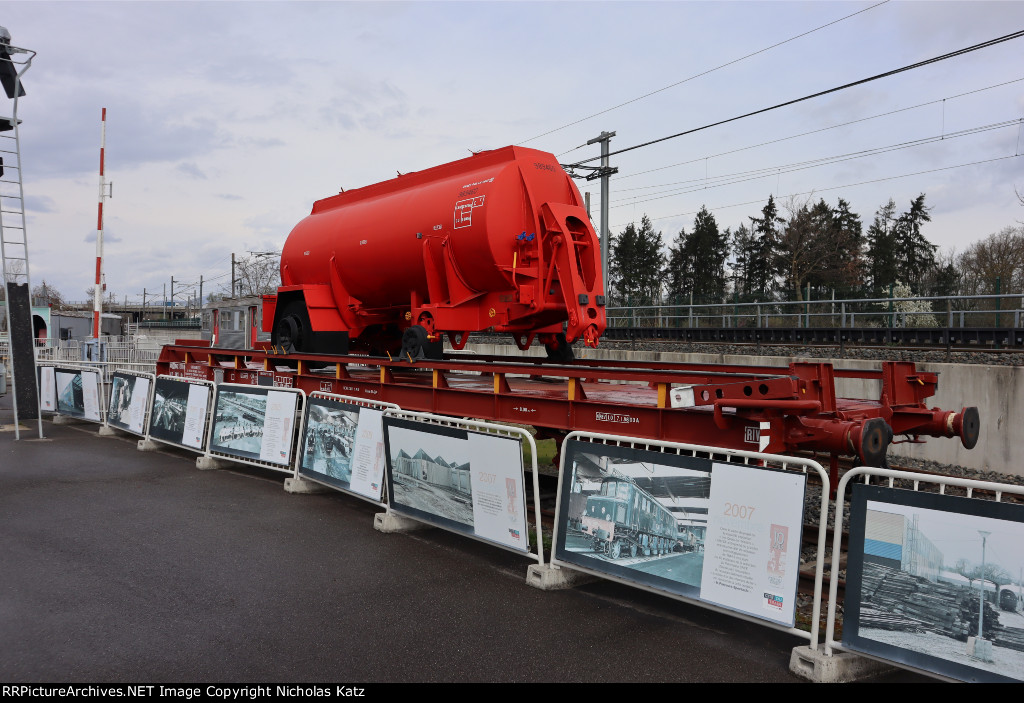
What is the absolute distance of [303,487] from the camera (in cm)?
889

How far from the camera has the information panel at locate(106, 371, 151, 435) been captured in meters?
12.7

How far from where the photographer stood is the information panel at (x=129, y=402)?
1270 centimetres

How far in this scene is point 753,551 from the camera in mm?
4312

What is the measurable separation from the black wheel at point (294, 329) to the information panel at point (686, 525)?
7844 mm

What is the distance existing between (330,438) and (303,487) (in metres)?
0.99

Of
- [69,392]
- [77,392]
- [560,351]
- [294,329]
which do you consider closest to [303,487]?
[560,351]

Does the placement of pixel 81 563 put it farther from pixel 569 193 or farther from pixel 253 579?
pixel 569 193

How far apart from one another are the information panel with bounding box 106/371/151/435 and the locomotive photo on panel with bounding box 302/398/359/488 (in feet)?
18.2

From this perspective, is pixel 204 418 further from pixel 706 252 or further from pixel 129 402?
pixel 706 252

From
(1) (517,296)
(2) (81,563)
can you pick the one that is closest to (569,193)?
(1) (517,296)

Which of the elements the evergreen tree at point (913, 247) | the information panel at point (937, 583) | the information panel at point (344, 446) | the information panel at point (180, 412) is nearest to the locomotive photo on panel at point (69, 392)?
the information panel at point (180, 412)
